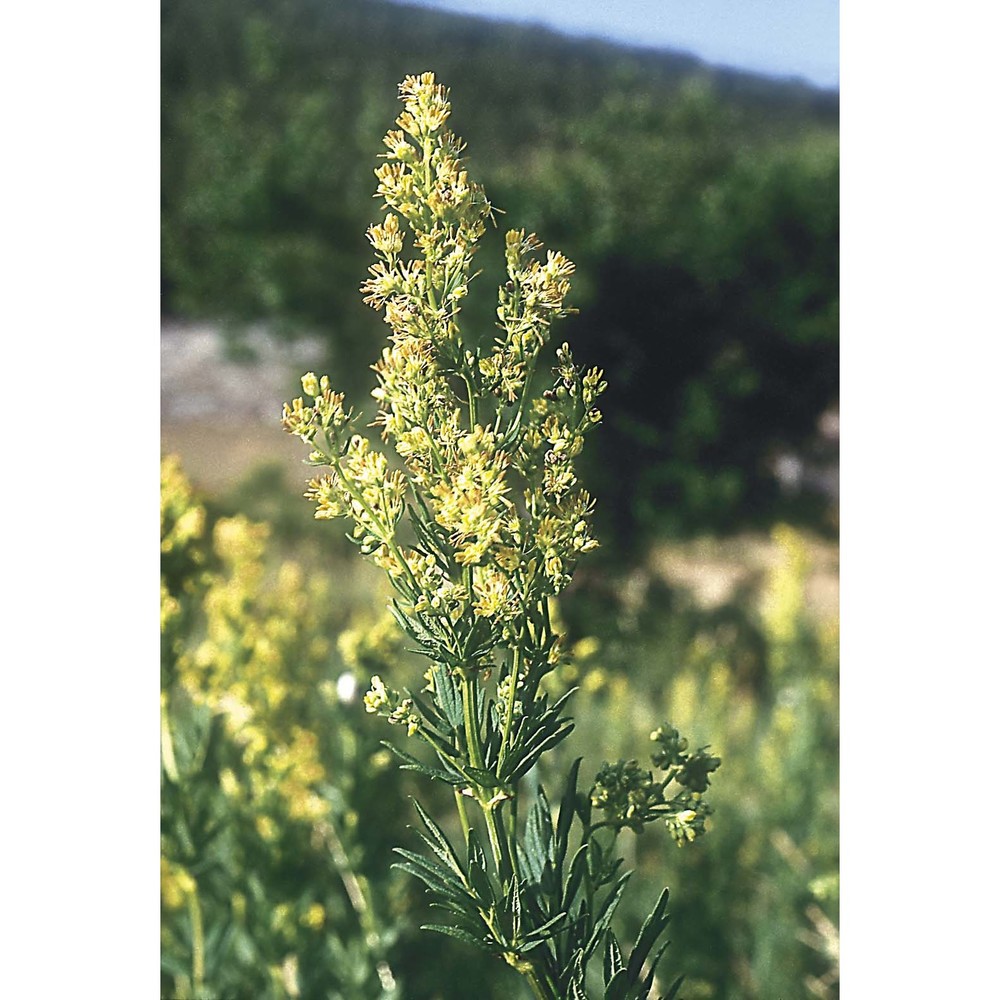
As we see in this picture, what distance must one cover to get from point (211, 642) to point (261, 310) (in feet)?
4.78

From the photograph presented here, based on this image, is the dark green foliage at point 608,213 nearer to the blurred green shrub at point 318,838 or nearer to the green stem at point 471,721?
the blurred green shrub at point 318,838

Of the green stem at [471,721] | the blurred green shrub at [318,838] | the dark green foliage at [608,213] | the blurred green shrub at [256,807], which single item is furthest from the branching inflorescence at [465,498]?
the dark green foliage at [608,213]

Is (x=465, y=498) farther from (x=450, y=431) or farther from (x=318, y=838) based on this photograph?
(x=318, y=838)

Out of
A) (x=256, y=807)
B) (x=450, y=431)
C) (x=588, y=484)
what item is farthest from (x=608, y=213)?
(x=450, y=431)

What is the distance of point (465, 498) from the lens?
530 millimetres

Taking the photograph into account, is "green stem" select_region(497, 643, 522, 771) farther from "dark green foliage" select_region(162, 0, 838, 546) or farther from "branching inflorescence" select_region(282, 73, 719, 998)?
"dark green foliage" select_region(162, 0, 838, 546)

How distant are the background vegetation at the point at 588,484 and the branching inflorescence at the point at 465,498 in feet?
0.95

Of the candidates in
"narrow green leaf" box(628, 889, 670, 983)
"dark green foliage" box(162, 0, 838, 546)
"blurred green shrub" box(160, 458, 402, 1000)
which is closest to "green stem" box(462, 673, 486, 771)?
"narrow green leaf" box(628, 889, 670, 983)

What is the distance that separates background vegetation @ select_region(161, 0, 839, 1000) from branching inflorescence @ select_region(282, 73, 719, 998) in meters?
0.29

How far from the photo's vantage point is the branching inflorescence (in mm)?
549

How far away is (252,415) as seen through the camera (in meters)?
2.25
